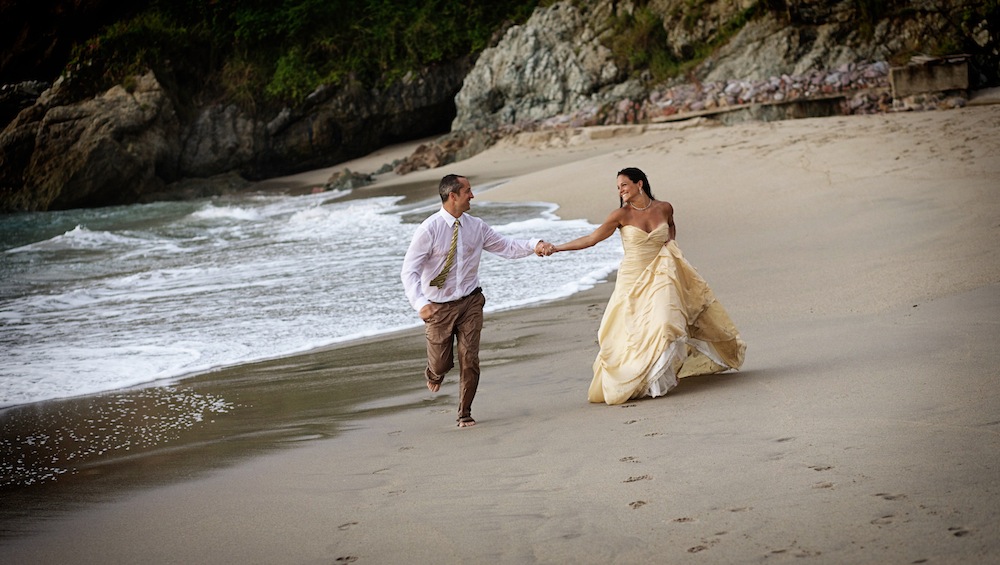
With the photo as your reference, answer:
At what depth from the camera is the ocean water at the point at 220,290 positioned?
7812 millimetres

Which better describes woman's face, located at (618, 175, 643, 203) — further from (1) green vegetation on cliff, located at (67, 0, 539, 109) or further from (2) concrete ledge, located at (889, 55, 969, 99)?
(1) green vegetation on cliff, located at (67, 0, 539, 109)

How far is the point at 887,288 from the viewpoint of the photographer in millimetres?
7102

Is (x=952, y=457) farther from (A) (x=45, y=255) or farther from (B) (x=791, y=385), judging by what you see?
(A) (x=45, y=255)

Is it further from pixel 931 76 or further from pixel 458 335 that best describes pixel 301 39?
pixel 458 335

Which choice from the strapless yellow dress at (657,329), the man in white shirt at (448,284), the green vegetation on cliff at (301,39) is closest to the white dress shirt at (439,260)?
the man in white shirt at (448,284)

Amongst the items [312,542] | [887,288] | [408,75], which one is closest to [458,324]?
[312,542]

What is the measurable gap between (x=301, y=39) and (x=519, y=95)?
393 inches

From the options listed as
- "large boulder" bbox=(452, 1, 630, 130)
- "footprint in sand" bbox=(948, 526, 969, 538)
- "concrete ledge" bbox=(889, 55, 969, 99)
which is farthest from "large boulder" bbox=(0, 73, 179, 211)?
"footprint in sand" bbox=(948, 526, 969, 538)

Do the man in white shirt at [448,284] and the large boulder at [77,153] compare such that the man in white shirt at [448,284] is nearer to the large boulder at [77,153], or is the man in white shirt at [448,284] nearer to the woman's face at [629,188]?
the woman's face at [629,188]

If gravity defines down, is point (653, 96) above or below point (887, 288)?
above

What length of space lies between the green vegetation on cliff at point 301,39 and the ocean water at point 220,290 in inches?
560

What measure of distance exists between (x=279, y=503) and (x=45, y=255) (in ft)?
50.8

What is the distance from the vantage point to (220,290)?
11172 millimetres

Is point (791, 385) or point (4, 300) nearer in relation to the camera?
point (791, 385)
